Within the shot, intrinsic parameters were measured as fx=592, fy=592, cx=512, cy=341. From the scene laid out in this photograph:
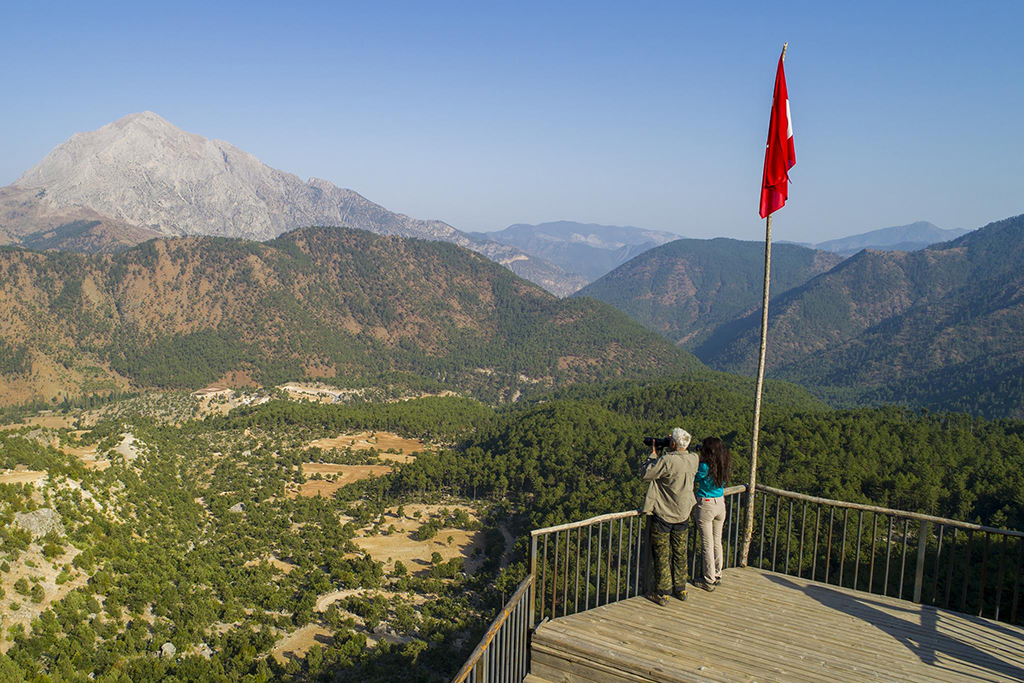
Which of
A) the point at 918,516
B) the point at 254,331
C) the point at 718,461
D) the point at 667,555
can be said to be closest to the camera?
the point at 667,555

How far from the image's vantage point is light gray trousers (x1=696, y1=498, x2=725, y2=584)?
10.0 m

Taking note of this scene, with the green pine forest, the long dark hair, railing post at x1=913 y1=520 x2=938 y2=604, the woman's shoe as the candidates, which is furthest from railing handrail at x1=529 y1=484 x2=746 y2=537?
the green pine forest

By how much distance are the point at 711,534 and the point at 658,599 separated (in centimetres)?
148

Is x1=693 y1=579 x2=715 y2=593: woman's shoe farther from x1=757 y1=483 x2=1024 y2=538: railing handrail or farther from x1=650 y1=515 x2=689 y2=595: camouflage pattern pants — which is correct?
x1=757 y1=483 x2=1024 y2=538: railing handrail

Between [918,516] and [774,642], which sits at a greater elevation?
[918,516]

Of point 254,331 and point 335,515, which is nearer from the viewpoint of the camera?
point 335,515

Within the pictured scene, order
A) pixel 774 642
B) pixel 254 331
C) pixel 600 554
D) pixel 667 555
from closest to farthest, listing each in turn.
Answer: pixel 774 642 → pixel 667 555 → pixel 600 554 → pixel 254 331

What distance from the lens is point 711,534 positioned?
33.0ft

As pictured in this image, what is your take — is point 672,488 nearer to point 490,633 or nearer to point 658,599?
point 658,599

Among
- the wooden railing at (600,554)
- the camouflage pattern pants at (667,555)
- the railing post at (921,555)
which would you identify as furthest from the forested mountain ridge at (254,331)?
the railing post at (921,555)

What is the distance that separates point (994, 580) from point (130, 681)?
34303mm

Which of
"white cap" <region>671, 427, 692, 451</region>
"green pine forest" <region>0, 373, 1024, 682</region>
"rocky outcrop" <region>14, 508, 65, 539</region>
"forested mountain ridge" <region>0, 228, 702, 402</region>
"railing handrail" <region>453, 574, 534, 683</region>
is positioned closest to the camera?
"railing handrail" <region>453, 574, 534, 683</region>

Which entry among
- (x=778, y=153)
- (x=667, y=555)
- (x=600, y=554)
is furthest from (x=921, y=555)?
(x=778, y=153)

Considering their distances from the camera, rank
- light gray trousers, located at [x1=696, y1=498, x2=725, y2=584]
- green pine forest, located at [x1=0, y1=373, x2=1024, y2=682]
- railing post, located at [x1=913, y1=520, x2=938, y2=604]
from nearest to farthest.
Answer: railing post, located at [x1=913, y1=520, x2=938, y2=604] < light gray trousers, located at [x1=696, y1=498, x2=725, y2=584] < green pine forest, located at [x1=0, y1=373, x2=1024, y2=682]
